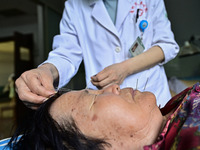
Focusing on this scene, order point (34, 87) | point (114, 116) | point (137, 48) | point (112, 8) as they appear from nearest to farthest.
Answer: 1. point (114, 116)
2. point (34, 87)
3. point (137, 48)
4. point (112, 8)

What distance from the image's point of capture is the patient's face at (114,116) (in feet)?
2.40

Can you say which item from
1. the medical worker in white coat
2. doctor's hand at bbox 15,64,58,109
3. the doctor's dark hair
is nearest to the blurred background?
the medical worker in white coat

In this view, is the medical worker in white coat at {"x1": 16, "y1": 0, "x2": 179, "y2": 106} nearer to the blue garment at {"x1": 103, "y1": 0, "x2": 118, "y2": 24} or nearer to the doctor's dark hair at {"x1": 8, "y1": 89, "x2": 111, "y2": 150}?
the blue garment at {"x1": 103, "y1": 0, "x2": 118, "y2": 24}

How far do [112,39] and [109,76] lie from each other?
0.28 meters

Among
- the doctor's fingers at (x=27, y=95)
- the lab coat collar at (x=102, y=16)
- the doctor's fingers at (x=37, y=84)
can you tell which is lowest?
the doctor's fingers at (x=27, y=95)

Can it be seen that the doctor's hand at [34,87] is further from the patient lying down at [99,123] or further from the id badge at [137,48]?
the id badge at [137,48]

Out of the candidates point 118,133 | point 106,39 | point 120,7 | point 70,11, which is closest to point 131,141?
point 118,133

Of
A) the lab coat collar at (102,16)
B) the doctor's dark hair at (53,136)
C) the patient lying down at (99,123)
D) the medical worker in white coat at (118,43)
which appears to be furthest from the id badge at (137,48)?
the doctor's dark hair at (53,136)

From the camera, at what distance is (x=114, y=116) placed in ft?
2.40

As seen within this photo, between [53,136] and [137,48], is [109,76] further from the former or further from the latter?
[53,136]

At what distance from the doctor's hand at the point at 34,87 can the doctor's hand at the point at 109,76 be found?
0.26 meters

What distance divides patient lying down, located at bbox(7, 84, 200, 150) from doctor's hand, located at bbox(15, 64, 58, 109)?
39mm

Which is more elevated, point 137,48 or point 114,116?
point 137,48

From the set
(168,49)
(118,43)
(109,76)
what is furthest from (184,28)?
(109,76)
